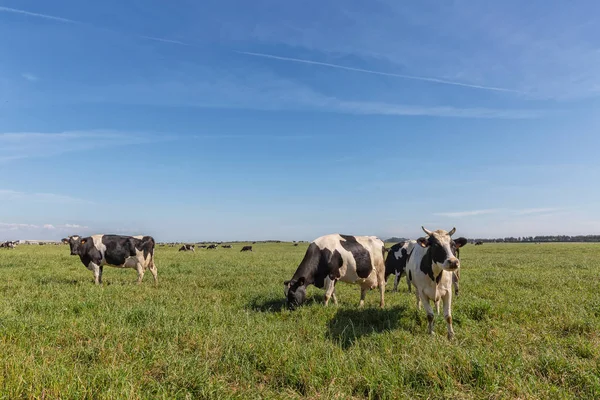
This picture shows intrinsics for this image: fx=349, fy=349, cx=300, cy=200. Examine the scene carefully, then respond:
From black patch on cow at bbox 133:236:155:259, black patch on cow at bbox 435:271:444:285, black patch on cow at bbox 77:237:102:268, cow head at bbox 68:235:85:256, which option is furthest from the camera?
black patch on cow at bbox 133:236:155:259

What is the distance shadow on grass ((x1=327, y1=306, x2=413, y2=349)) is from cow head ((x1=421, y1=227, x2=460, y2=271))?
1.82 meters

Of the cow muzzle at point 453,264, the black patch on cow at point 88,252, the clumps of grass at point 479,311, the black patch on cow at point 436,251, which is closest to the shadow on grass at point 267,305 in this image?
the black patch on cow at point 436,251

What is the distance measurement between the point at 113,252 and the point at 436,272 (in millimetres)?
13673

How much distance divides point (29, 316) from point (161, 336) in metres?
3.33

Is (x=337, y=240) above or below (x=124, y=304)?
above

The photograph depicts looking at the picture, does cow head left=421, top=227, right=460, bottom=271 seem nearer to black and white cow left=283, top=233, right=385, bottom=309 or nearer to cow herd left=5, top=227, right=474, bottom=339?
cow herd left=5, top=227, right=474, bottom=339

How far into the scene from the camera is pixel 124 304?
9484 millimetres

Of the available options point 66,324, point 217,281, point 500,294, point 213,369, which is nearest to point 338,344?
point 213,369

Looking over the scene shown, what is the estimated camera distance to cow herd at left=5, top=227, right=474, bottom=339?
7.70m

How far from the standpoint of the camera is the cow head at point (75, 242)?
15.8 m

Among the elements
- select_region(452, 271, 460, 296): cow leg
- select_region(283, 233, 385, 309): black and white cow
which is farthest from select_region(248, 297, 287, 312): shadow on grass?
select_region(452, 271, 460, 296): cow leg

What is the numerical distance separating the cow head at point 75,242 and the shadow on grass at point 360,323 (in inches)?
502

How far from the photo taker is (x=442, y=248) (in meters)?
7.40

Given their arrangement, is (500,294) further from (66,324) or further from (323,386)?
(66,324)
